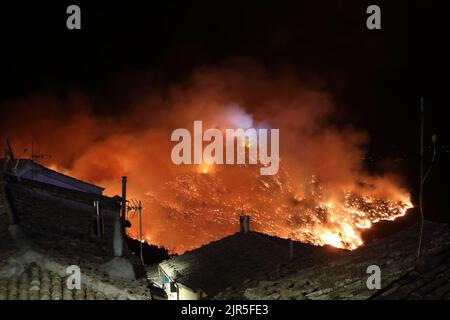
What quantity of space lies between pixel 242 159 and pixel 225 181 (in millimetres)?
5597

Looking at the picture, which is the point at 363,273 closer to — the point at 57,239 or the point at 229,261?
the point at 57,239

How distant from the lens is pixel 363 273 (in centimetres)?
901

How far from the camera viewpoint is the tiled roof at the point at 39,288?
353 inches

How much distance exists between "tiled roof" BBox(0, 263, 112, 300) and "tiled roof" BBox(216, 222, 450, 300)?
317 centimetres

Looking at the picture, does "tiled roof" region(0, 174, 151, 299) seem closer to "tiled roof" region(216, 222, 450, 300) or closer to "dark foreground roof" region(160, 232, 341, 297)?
"tiled roof" region(216, 222, 450, 300)

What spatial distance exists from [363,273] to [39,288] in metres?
6.77

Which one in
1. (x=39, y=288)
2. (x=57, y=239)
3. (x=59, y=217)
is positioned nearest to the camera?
(x=39, y=288)

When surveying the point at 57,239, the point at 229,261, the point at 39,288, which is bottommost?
the point at 229,261

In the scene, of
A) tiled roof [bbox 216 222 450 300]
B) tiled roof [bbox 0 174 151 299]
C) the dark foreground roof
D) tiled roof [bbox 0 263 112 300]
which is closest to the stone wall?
tiled roof [bbox 0 174 151 299]

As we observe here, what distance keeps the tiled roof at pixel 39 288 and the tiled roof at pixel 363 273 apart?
3171mm

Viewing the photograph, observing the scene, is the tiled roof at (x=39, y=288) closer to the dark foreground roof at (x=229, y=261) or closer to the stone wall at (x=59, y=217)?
the stone wall at (x=59, y=217)

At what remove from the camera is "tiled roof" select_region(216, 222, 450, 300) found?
26.1 feet

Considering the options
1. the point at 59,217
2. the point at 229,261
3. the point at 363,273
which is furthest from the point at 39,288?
the point at 229,261

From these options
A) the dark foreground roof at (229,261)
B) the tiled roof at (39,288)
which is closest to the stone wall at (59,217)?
the tiled roof at (39,288)
